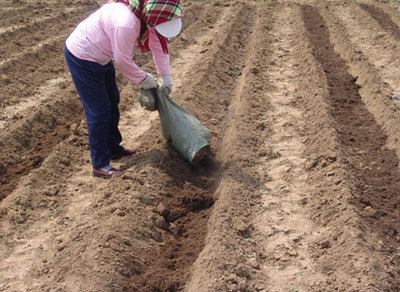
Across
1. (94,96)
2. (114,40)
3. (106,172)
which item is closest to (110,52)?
(114,40)

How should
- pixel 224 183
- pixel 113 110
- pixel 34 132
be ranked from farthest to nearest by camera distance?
pixel 34 132 → pixel 113 110 → pixel 224 183

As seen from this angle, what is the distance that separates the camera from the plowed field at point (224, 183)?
3641 millimetres

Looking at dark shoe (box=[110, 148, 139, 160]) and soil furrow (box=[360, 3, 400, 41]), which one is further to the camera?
soil furrow (box=[360, 3, 400, 41])

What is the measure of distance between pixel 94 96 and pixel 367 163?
2.73 meters

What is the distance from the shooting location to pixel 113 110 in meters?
5.07

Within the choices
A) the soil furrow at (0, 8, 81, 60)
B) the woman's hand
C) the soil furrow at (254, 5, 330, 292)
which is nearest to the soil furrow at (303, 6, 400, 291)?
the soil furrow at (254, 5, 330, 292)

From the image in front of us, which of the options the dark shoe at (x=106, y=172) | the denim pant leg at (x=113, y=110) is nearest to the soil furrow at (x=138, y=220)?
the dark shoe at (x=106, y=172)

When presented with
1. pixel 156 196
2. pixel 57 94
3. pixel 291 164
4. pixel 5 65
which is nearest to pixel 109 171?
pixel 156 196

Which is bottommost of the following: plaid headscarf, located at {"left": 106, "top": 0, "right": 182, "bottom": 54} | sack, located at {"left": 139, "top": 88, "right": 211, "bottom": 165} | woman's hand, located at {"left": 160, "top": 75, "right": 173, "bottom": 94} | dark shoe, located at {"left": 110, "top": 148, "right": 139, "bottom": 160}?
dark shoe, located at {"left": 110, "top": 148, "right": 139, "bottom": 160}

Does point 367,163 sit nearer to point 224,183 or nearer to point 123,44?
point 224,183

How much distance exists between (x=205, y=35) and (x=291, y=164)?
17.8ft

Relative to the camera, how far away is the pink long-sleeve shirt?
4180 mm

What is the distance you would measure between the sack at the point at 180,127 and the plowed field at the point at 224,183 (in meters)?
0.17

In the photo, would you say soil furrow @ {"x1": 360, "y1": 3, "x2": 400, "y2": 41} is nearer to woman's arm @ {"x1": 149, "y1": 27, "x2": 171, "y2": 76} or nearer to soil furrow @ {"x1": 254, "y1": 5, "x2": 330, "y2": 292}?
soil furrow @ {"x1": 254, "y1": 5, "x2": 330, "y2": 292}
